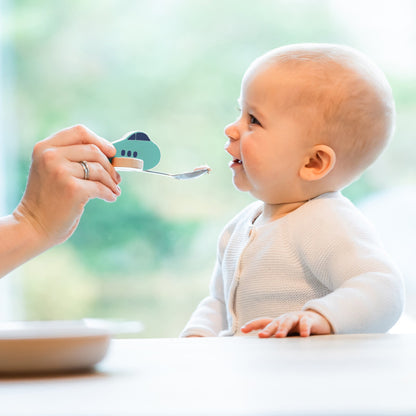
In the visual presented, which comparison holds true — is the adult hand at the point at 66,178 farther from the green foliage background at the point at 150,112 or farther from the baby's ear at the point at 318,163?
the green foliage background at the point at 150,112

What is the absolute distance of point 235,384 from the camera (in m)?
0.52

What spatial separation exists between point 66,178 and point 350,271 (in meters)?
0.48

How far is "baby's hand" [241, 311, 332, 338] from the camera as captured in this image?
0.93 meters

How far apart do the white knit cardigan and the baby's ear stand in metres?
0.05

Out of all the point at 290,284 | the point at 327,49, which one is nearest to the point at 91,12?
the point at 327,49

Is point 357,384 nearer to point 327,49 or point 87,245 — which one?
point 327,49

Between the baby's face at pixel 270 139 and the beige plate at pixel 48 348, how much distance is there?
738 mm

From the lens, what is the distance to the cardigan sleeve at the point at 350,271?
1.01m

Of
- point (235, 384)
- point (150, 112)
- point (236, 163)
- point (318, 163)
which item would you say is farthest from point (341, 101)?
point (150, 112)

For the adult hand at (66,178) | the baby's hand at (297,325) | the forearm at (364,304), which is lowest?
the baby's hand at (297,325)

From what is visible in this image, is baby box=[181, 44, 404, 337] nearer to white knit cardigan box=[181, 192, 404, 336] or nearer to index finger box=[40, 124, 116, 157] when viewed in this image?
white knit cardigan box=[181, 192, 404, 336]

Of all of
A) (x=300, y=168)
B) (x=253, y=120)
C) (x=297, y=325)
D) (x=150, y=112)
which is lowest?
(x=297, y=325)

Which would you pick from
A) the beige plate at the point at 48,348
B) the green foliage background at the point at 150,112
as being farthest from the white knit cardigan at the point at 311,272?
the green foliage background at the point at 150,112

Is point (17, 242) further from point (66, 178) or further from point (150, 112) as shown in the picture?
point (150, 112)
